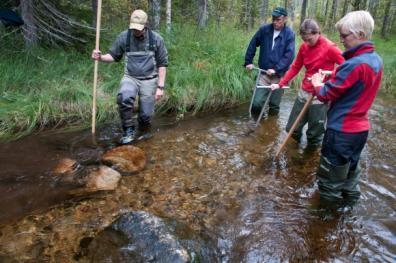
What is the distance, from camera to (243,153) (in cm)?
592

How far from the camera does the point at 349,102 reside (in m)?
3.47

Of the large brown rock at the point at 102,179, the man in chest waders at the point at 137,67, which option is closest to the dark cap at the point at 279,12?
the man in chest waders at the point at 137,67

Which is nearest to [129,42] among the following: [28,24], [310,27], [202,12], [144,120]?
[144,120]

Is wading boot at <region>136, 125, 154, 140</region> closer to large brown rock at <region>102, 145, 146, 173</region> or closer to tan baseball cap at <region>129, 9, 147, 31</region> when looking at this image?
large brown rock at <region>102, 145, 146, 173</region>

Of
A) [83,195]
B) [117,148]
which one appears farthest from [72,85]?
[83,195]

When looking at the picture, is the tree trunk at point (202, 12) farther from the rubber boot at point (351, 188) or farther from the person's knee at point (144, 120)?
the rubber boot at point (351, 188)

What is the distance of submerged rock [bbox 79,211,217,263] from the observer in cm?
312

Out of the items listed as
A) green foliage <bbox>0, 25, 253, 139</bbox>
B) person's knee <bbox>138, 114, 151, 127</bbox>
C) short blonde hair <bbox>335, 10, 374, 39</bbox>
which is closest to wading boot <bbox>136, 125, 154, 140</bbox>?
person's knee <bbox>138, 114, 151, 127</bbox>

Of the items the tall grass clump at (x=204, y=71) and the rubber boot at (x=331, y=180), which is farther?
the tall grass clump at (x=204, y=71)

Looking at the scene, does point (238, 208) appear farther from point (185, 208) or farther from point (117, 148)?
point (117, 148)

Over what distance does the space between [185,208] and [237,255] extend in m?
0.98

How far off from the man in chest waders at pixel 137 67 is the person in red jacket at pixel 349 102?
116 inches

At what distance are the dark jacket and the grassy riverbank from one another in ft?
3.95

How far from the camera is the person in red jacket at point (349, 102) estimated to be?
3.21 meters
